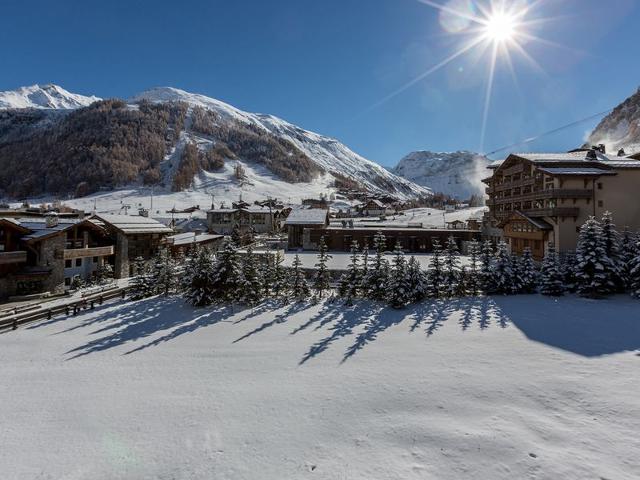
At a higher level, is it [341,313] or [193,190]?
[193,190]

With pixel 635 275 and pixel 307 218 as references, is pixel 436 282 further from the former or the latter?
pixel 307 218

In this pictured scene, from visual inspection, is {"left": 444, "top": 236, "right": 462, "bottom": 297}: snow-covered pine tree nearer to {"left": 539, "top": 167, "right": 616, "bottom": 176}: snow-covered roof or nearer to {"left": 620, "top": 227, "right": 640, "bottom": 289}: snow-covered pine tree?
{"left": 620, "top": 227, "right": 640, "bottom": 289}: snow-covered pine tree

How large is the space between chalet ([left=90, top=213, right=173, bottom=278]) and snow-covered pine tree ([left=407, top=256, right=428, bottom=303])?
26599mm

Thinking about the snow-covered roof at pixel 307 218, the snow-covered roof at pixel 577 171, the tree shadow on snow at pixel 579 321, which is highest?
the snow-covered roof at pixel 577 171

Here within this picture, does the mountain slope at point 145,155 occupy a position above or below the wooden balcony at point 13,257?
above

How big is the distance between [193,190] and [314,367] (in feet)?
408

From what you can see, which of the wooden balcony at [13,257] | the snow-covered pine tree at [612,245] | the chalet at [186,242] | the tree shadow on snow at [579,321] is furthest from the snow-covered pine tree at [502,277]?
the wooden balcony at [13,257]

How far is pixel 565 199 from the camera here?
2875 cm

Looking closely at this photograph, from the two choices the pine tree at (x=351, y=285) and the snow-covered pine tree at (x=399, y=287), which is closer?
the snow-covered pine tree at (x=399, y=287)

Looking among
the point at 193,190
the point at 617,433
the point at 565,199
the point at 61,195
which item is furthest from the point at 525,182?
the point at 61,195

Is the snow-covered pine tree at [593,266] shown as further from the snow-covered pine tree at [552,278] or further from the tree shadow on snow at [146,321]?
the tree shadow on snow at [146,321]

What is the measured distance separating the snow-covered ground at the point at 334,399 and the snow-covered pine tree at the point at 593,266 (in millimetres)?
2026

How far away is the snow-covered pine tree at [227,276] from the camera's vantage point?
20.6m

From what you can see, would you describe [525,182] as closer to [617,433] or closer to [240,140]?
[617,433]
